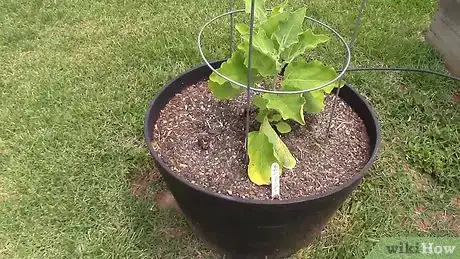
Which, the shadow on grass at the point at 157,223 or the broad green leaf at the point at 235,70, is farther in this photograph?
the shadow on grass at the point at 157,223

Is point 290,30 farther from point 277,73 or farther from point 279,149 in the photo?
point 279,149

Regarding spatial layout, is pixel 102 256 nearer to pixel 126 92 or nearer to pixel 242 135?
pixel 242 135

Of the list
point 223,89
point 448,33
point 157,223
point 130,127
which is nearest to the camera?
point 223,89

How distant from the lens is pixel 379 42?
231 centimetres

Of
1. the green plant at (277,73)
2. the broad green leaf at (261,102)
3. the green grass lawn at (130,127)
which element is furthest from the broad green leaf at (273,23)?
the green grass lawn at (130,127)

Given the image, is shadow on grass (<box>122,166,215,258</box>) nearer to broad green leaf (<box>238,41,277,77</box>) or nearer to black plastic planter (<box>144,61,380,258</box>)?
black plastic planter (<box>144,61,380,258</box>)

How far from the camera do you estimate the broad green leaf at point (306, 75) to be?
1301 millimetres

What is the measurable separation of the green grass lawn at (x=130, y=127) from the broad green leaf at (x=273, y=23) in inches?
27.9

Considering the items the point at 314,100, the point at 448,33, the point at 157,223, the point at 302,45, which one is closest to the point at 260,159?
the point at 314,100

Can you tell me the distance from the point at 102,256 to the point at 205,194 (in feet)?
1.73

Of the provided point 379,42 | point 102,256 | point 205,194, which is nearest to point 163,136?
point 205,194

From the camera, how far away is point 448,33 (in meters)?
2.23

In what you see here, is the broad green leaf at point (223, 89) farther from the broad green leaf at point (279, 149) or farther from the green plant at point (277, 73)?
the broad green leaf at point (279, 149)

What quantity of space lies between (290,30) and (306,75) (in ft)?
0.39
